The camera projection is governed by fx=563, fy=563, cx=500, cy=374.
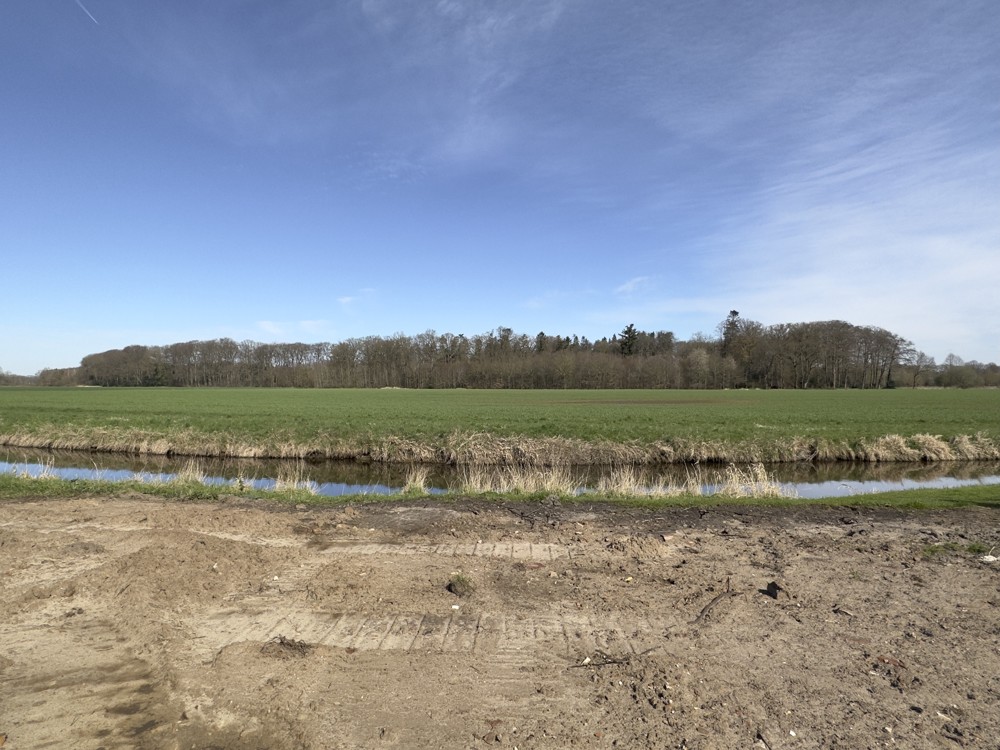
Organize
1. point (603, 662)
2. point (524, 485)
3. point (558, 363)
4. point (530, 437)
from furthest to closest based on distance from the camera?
point (558, 363)
point (530, 437)
point (524, 485)
point (603, 662)

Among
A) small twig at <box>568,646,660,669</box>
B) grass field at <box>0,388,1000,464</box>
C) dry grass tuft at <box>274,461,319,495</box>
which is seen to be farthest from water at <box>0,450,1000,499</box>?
small twig at <box>568,646,660,669</box>

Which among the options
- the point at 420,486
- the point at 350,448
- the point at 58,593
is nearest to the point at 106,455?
the point at 350,448

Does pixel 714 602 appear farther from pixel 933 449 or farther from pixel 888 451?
pixel 933 449

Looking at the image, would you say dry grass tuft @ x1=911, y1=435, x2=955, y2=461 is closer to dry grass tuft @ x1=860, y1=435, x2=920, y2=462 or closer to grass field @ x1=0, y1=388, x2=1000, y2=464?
grass field @ x1=0, y1=388, x2=1000, y2=464

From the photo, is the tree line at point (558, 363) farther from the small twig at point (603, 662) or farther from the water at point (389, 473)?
the small twig at point (603, 662)

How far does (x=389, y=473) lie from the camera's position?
67.0ft

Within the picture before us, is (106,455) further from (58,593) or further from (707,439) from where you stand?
(707,439)

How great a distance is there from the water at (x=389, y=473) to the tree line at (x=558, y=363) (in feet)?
253

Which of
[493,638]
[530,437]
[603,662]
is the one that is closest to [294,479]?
[530,437]

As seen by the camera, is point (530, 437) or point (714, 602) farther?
point (530, 437)

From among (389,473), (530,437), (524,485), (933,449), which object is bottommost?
(389,473)

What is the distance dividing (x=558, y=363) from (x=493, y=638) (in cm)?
9599

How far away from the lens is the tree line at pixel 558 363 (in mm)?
99938

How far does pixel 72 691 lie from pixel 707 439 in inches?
900
